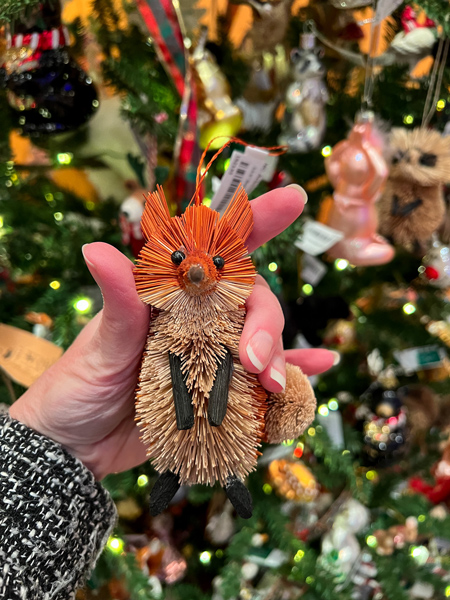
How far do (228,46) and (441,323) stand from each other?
0.67 meters

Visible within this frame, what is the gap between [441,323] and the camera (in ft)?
2.95

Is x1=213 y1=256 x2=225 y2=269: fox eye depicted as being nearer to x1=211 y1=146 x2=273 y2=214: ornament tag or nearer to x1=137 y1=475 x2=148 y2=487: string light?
x1=211 y1=146 x2=273 y2=214: ornament tag

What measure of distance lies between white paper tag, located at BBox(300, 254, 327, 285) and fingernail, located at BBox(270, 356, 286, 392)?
44 cm

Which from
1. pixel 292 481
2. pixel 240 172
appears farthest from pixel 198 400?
pixel 292 481

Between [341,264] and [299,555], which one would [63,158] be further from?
[299,555]

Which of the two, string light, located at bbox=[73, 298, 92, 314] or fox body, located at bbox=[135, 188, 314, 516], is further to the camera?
string light, located at bbox=[73, 298, 92, 314]

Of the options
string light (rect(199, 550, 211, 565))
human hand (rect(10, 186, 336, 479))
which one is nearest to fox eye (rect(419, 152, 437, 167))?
human hand (rect(10, 186, 336, 479))

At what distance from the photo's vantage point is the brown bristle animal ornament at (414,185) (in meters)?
0.71

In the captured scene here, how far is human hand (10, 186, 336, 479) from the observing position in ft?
1.04

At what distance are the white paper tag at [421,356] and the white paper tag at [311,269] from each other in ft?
0.88

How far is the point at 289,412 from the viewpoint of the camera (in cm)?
37

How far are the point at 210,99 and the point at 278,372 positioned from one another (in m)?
→ 0.48

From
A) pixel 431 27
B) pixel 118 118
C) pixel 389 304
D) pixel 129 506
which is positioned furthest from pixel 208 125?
pixel 129 506

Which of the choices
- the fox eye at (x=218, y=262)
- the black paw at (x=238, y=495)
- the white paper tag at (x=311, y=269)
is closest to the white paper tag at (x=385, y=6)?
the white paper tag at (x=311, y=269)
